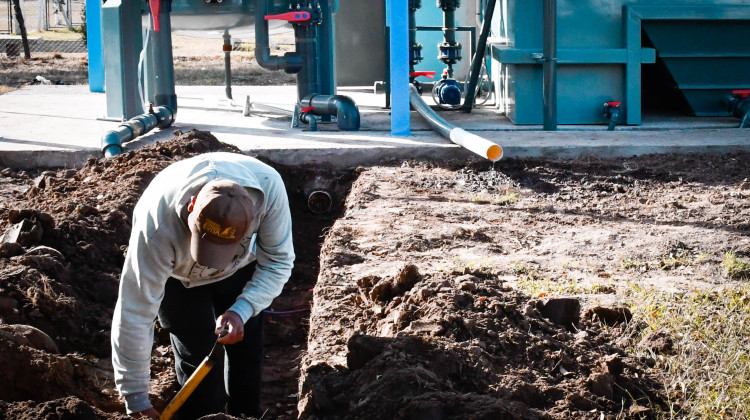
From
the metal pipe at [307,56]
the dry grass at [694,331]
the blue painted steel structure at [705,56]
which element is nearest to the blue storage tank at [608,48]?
the blue painted steel structure at [705,56]

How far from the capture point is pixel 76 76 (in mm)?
15523

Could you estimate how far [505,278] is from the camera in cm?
505

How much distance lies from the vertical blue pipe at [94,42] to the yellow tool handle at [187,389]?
310 inches

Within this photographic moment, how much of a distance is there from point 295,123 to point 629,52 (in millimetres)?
3391

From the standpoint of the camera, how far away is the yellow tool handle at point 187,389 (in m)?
3.43

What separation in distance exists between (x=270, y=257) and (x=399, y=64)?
474cm

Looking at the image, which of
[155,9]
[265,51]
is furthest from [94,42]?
[265,51]

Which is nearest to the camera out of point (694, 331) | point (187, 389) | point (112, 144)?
point (187, 389)

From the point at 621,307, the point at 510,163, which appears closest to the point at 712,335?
the point at 621,307

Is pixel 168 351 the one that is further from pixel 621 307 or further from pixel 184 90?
pixel 184 90

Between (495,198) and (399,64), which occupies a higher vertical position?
(399,64)

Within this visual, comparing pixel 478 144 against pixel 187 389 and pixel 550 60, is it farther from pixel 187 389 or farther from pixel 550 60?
pixel 187 389

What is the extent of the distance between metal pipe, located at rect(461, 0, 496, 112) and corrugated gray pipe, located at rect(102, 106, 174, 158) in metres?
3.31

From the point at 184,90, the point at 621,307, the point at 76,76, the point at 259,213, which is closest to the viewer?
the point at 259,213
